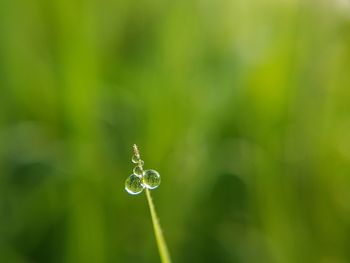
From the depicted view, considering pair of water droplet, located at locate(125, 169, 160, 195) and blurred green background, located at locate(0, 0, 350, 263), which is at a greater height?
pair of water droplet, located at locate(125, 169, 160, 195)

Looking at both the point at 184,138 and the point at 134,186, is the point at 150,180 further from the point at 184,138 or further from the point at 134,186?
the point at 184,138

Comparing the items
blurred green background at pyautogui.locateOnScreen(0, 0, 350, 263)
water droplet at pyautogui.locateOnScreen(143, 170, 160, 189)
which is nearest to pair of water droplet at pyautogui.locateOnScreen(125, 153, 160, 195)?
water droplet at pyautogui.locateOnScreen(143, 170, 160, 189)

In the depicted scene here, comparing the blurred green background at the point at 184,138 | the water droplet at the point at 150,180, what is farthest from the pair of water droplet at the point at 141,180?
the blurred green background at the point at 184,138

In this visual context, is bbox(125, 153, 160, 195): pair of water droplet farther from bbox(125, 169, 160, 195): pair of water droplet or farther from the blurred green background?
the blurred green background

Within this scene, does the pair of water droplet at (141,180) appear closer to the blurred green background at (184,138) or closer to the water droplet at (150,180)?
the water droplet at (150,180)

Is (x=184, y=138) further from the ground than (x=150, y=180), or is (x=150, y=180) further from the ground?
(x=150, y=180)

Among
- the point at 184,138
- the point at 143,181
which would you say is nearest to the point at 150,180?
the point at 143,181
